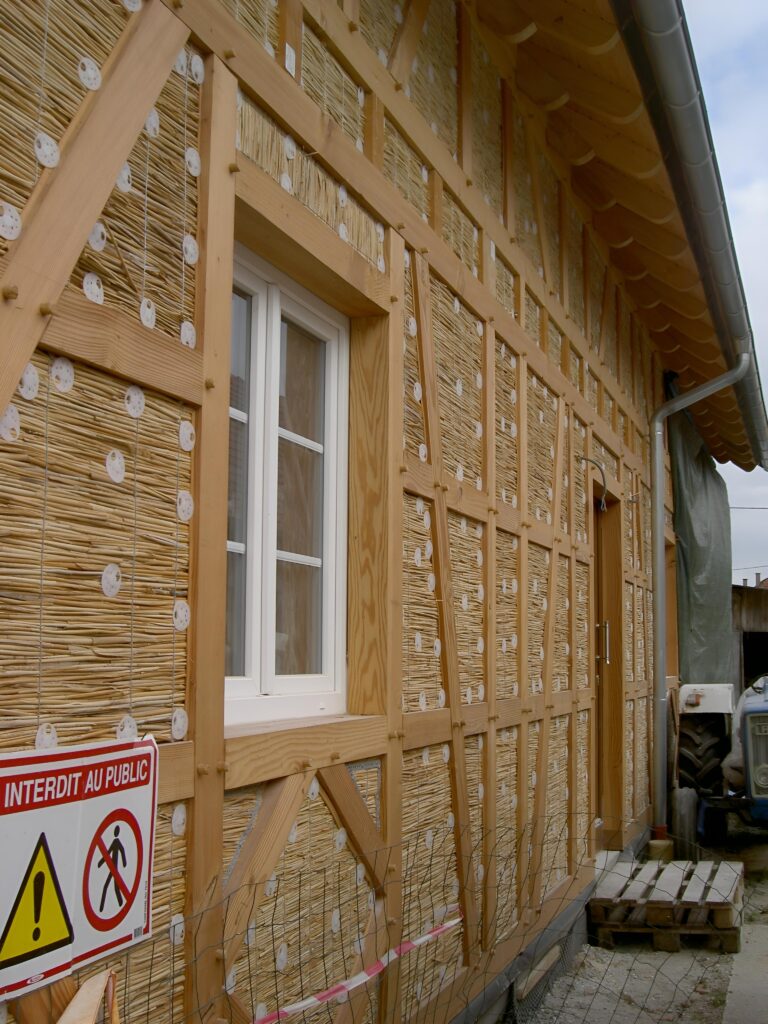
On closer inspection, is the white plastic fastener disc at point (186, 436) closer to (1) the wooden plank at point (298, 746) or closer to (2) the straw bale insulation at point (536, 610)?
(1) the wooden plank at point (298, 746)

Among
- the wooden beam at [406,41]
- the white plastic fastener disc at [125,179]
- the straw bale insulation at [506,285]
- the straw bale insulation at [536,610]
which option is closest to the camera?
the white plastic fastener disc at [125,179]

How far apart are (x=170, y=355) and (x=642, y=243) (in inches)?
222

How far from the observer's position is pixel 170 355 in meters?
2.49

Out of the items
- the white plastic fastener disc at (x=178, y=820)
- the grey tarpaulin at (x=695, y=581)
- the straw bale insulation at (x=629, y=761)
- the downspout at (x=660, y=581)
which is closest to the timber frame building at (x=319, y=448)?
the white plastic fastener disc at (x=178, y=820)

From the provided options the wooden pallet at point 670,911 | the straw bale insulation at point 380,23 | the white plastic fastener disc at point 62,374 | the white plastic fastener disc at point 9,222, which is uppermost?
the straw bale insulation at point 380,23

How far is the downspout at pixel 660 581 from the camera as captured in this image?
8.98 m

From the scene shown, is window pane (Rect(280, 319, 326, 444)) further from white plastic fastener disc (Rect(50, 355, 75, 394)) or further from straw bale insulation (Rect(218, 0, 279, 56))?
white plastic fastener disc (Rect(50, 355, 75, 394))

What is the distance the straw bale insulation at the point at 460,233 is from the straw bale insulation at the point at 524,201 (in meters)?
0.81

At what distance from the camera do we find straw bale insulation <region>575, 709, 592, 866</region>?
6.55 metres

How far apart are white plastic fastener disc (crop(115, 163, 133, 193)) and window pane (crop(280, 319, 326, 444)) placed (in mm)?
1061

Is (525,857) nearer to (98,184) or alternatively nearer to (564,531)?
(564,531)

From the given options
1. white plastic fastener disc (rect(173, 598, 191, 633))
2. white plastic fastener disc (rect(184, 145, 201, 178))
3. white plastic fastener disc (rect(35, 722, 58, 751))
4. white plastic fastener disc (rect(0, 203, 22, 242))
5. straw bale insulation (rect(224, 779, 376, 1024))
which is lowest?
straw bale insulation (rect(224, 779, 376, 1024))

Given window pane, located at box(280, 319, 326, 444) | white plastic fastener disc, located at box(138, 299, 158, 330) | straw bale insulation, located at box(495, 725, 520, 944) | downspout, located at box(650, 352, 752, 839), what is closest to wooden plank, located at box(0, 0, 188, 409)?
white plastic fastener disc, located at box(138, 299, 158, 330)

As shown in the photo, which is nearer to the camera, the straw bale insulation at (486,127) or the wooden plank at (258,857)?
the wooden plank at (258,857)
